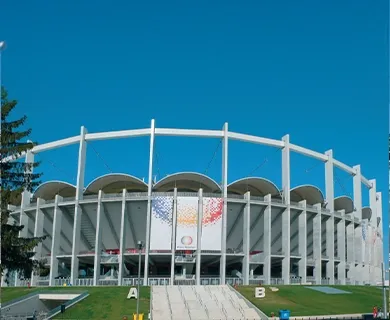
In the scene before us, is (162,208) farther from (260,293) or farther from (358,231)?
(358,231)

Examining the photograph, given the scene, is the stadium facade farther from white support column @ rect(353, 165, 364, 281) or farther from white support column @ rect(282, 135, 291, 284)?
white support column @ rect(353, 165, 364, 281)

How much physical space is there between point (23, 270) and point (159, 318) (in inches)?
517

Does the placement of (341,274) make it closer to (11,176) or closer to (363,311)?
(363,311)

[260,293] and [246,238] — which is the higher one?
[246,238]

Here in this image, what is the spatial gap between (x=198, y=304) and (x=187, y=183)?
71.2 feet

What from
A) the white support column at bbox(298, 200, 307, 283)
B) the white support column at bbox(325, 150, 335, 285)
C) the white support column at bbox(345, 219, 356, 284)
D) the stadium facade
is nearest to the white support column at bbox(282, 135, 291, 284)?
the stadium facade

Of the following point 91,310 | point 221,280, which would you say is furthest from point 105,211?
point 91,310

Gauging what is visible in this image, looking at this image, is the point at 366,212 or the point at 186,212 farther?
the point at 366,212

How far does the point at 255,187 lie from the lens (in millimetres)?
64688

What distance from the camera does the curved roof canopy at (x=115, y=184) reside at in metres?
60.4

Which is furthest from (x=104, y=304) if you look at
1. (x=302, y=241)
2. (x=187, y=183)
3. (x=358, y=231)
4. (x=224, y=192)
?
(x=358, y=231)

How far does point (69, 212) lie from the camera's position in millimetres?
63562

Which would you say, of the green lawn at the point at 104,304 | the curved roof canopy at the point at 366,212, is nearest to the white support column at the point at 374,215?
the curved roof canopy at the point at 366,212

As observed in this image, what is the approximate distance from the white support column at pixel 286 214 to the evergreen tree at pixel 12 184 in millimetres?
37600
